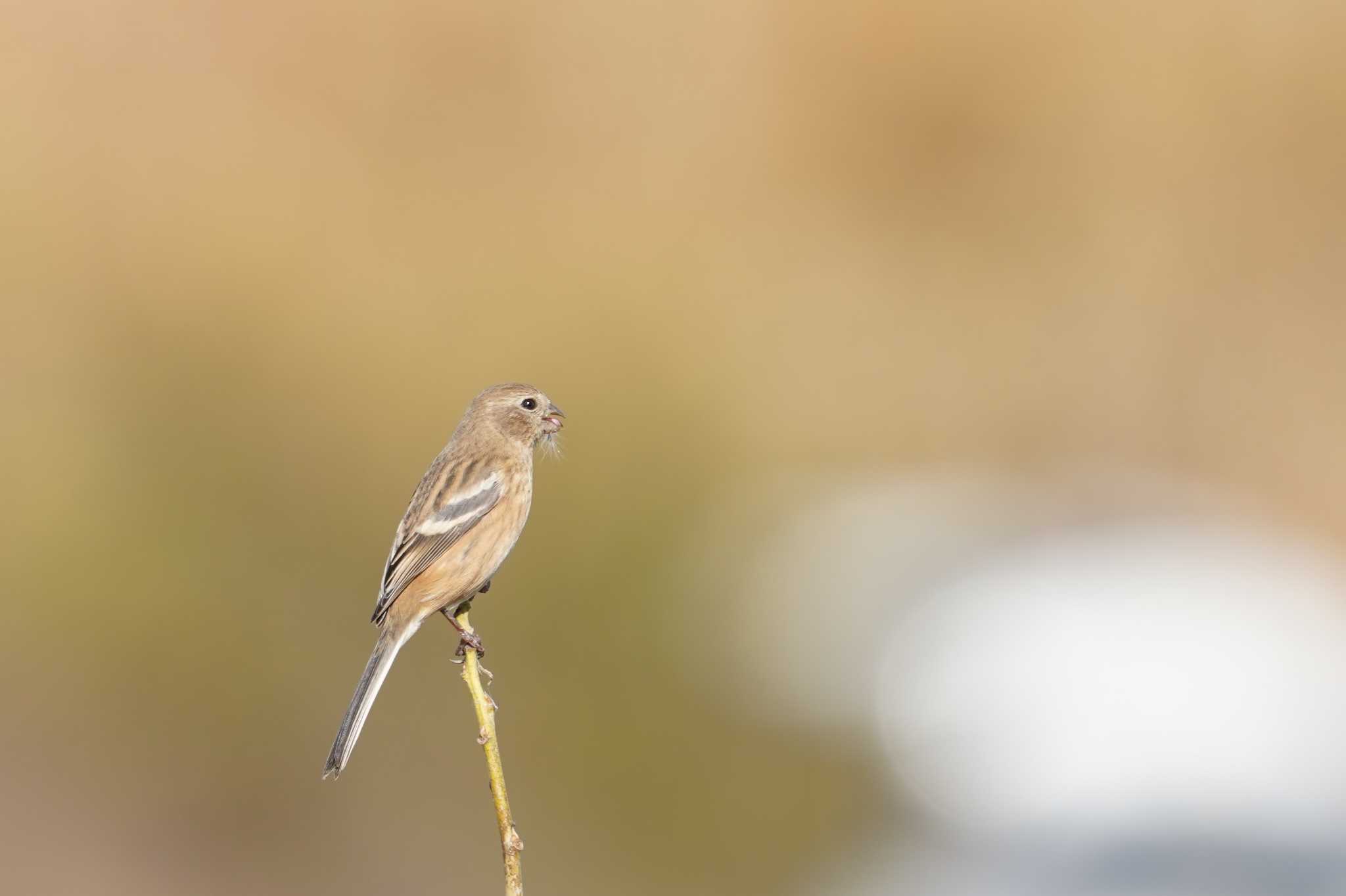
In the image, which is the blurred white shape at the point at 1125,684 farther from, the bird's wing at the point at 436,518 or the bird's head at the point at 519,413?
the bird's wing at the point at 436,518

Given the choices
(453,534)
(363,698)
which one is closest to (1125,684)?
(453,534)

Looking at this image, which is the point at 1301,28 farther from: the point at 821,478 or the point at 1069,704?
the point at 1069,704

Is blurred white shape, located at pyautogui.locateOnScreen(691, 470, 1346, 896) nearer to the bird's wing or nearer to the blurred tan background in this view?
the blurred tan background

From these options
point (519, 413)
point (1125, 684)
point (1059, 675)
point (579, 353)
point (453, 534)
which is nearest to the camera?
point (453, 534)

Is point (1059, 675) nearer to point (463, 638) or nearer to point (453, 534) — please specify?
point (453, 534)

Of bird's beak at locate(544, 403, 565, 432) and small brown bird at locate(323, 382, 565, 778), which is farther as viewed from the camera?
bird's beak at locate(544, 403, 565, 432)

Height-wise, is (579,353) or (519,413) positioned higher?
(579,353)

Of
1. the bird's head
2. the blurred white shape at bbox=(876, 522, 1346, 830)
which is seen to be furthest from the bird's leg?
the blurred white shape at bbox=(876, 522, 1346, 830)
